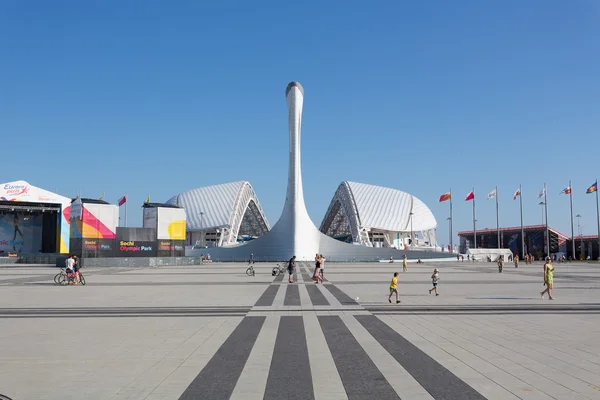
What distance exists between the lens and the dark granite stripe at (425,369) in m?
6.36

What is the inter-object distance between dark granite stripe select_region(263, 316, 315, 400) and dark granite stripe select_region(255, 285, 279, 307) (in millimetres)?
5241

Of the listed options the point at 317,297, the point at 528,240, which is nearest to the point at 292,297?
the point at 317,297

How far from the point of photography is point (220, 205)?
105 m

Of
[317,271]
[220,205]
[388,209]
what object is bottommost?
[317,271]

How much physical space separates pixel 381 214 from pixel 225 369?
96.8 metres

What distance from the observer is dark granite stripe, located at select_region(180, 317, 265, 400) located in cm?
643

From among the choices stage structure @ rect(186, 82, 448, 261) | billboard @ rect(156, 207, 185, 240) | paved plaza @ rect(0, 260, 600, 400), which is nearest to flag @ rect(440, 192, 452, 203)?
stage structure @ rect(186, 82, 448, 261)

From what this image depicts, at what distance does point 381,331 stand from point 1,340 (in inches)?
288

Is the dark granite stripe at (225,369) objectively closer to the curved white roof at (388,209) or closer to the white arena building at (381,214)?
the white arena building at (381,214)

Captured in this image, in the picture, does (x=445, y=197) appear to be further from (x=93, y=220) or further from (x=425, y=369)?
(x=425, y=369)

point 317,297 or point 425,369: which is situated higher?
point 425,369

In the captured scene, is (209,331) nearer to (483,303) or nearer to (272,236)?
(483,303)

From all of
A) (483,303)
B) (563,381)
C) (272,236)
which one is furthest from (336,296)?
(272,236)

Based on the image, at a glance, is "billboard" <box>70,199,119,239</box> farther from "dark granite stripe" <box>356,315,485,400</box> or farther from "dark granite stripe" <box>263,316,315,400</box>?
"dark granite stripe" <box>356,315,485,400</box>
